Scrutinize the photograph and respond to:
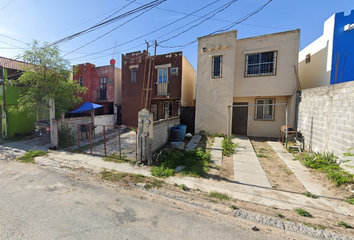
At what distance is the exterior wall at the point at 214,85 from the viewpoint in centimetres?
Result: 989

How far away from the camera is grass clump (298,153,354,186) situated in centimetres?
412

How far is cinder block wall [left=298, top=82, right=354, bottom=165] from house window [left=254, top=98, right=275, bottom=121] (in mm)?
2249

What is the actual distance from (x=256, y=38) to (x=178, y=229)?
1141 cm

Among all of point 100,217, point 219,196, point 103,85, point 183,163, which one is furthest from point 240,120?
point 103,85

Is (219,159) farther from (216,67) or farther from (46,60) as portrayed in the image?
(46,60)

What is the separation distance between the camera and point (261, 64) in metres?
→ 9.72

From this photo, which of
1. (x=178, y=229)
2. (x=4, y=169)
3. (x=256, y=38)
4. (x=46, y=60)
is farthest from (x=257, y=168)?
(x=46, y=60)

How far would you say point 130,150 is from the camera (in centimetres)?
744

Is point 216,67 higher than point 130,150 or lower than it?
higher

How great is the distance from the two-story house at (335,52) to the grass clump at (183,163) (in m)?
8.28

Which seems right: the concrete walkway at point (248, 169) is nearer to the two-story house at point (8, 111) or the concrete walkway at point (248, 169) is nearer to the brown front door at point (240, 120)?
the brown front door at point (240, 120)

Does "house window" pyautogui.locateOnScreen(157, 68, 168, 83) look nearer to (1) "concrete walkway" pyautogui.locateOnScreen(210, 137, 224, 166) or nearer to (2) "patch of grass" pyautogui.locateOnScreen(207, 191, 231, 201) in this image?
(1) "concrete walkway" pyautogui.locateOnScreen(210, 137, 224, 166)

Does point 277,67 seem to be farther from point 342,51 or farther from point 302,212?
point 302,212

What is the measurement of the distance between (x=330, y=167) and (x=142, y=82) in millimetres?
12896
